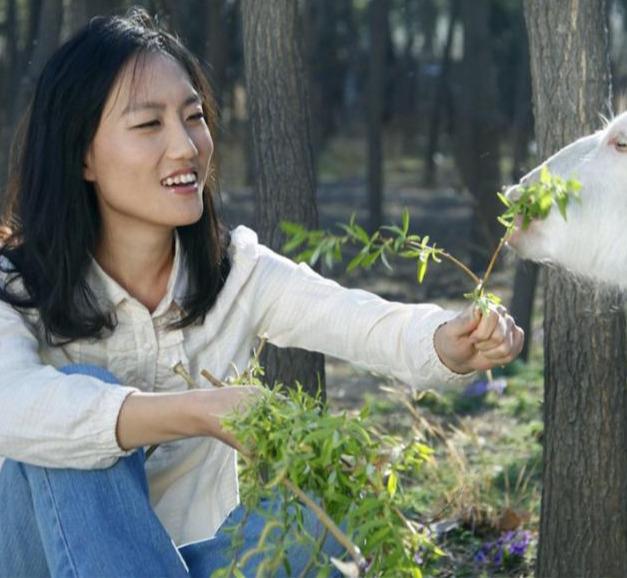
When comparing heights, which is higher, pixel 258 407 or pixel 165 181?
pixel 165 181

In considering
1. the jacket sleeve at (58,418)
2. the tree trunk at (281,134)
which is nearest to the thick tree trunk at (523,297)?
the tree trunk at (281,134)

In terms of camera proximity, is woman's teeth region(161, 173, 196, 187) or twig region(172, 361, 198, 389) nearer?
twig region(172, 361, 198, 389)

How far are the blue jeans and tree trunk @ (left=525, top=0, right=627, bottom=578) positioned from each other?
3.32 ft

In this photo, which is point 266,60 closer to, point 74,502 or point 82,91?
point 82,91

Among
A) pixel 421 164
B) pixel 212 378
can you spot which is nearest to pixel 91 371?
pixel 212 378

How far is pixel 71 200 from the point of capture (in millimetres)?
3355

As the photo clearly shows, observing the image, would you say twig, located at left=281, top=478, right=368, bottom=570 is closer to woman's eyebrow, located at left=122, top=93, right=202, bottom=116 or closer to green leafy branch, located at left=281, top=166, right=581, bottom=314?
green leafy branch, located at left=281, top=166, right=581, bottom=314

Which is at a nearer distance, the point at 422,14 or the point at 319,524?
the point at 319,524

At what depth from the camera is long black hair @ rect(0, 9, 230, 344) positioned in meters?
3.27

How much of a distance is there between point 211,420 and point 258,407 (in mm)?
128

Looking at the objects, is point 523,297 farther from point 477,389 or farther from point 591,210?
point 591,210

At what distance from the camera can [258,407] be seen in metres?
2.69

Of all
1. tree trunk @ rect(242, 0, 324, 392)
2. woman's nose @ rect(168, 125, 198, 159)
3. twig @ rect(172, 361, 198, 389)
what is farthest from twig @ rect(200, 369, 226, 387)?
tree trunk @ rect(242, 0, 324, 392)

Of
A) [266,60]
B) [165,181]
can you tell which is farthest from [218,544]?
[266,60]
